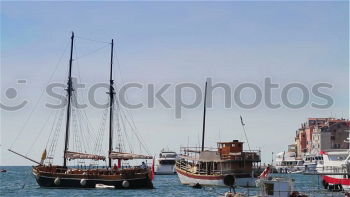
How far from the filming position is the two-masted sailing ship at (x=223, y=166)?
320 feet

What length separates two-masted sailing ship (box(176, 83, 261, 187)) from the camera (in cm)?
9744

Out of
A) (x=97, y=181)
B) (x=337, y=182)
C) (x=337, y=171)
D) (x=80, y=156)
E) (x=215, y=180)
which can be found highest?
(x=80, y=156)

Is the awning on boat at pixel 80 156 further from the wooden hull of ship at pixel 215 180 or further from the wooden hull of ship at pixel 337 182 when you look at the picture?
the wooden hull of ship at pixel 337 182

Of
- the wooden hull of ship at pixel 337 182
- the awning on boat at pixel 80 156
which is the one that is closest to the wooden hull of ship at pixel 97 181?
the awning on boat at pixel 80 156

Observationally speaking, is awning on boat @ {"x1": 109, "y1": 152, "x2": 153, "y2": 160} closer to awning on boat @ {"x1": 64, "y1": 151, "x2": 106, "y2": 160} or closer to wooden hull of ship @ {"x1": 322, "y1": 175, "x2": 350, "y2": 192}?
awning on boat @ {"x1": 64, "y1": 151, "x2": 106, "y2": 160}

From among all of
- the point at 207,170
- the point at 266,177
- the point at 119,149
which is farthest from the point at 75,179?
the point at 266,177

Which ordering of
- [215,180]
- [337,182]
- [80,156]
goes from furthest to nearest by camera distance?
[80,156], [215,180], [337,182]

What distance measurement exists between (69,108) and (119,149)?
9.57 metres

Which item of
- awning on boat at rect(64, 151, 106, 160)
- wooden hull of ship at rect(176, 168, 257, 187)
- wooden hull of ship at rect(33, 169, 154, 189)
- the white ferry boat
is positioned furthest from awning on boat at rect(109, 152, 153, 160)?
the white ferry boat

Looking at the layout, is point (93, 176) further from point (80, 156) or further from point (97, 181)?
point (80, 156)

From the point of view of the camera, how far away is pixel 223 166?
325 ft

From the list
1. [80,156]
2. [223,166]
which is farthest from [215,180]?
[80,156]

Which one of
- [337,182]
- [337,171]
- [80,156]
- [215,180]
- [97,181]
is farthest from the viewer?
[80,156]

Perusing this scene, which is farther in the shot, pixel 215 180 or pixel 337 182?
pixel 215 180
